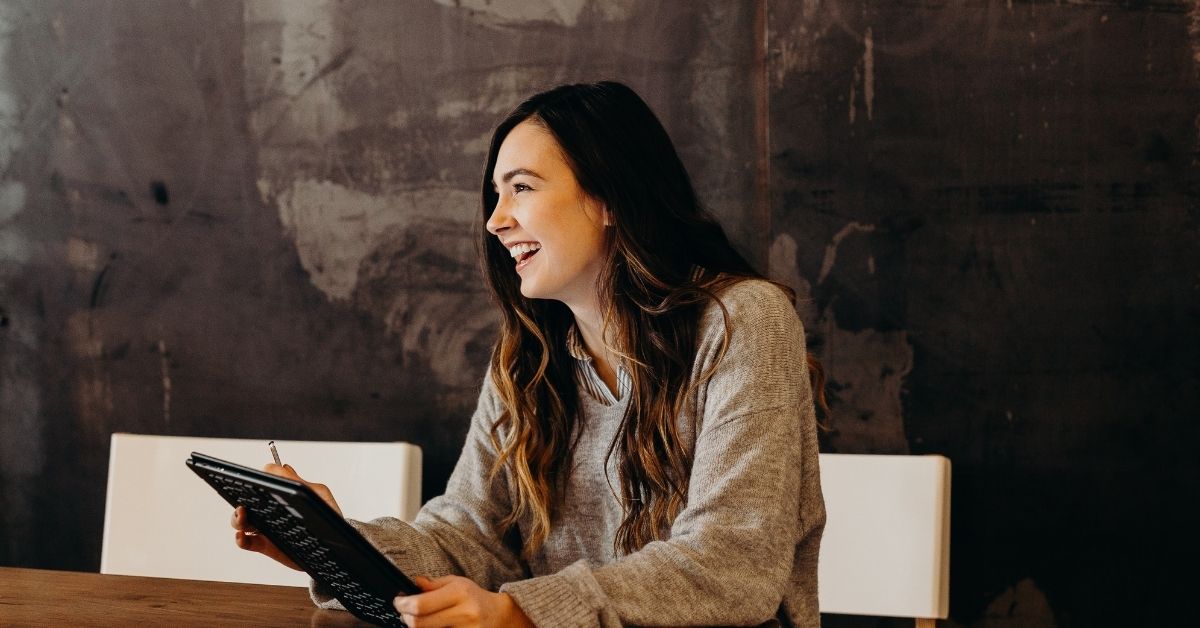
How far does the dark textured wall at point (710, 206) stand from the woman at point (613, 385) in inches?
28.8

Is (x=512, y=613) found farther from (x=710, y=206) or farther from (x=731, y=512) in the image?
(x=710, y=206)

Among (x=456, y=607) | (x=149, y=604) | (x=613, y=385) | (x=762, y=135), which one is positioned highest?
(x=762, y=135)

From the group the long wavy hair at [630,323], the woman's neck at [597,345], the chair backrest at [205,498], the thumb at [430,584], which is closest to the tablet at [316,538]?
the thumb at [430,584]

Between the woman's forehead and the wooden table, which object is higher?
the woman's forehead

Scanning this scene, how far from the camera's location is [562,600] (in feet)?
3.53

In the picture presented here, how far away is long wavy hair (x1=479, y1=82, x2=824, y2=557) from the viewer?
1.45 metres

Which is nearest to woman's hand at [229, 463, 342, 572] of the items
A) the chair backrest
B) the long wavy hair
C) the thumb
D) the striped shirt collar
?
the thumb

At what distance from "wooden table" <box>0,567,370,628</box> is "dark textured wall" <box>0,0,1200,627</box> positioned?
41.1 inches

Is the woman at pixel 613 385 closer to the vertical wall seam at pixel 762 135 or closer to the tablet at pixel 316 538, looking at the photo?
the tablet at pixel 316 538

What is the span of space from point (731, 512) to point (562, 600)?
→ 10.1 inches

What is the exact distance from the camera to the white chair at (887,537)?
1936mm

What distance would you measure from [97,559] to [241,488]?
181 cm

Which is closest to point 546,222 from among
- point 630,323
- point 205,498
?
point 630,323

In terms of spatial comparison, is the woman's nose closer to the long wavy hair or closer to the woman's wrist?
the long wavy hair
